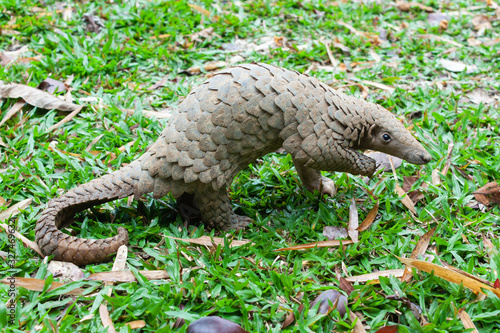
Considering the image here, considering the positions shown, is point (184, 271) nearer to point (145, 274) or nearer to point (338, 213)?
point (145, 274)

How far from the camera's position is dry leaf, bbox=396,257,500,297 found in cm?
254

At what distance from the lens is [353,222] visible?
316 cm

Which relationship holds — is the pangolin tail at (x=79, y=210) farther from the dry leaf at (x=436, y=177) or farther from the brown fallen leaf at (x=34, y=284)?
the dry leaf at (x=436, y=177)

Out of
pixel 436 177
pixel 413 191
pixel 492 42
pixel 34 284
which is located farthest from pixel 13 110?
pixel 492 42

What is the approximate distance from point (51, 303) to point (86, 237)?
0.53m

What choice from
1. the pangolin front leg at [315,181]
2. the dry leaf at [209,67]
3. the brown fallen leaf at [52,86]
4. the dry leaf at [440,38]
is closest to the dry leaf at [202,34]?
the dry leaf at [209,67]

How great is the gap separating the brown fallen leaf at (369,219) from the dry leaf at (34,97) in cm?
280

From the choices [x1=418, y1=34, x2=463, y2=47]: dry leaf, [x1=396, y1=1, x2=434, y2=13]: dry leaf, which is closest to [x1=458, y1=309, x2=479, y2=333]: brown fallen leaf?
[x1=418, y1=34, x2=463, y2=47]: dry leaf

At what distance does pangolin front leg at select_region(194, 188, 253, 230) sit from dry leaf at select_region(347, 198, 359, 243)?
2.26 ft

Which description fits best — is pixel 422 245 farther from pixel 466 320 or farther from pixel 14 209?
pixel 14 209

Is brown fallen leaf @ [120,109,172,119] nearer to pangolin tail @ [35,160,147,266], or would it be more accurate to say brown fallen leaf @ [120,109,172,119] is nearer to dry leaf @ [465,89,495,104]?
pangolin tail @ [35,160,147,266]

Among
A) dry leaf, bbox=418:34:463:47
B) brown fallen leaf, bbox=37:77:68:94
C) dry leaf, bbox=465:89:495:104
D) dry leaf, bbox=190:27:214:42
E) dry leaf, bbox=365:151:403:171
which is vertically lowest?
dry leaf, bbox=365:151:403:171

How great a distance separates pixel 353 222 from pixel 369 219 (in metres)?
0.12

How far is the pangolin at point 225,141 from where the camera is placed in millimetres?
2705
